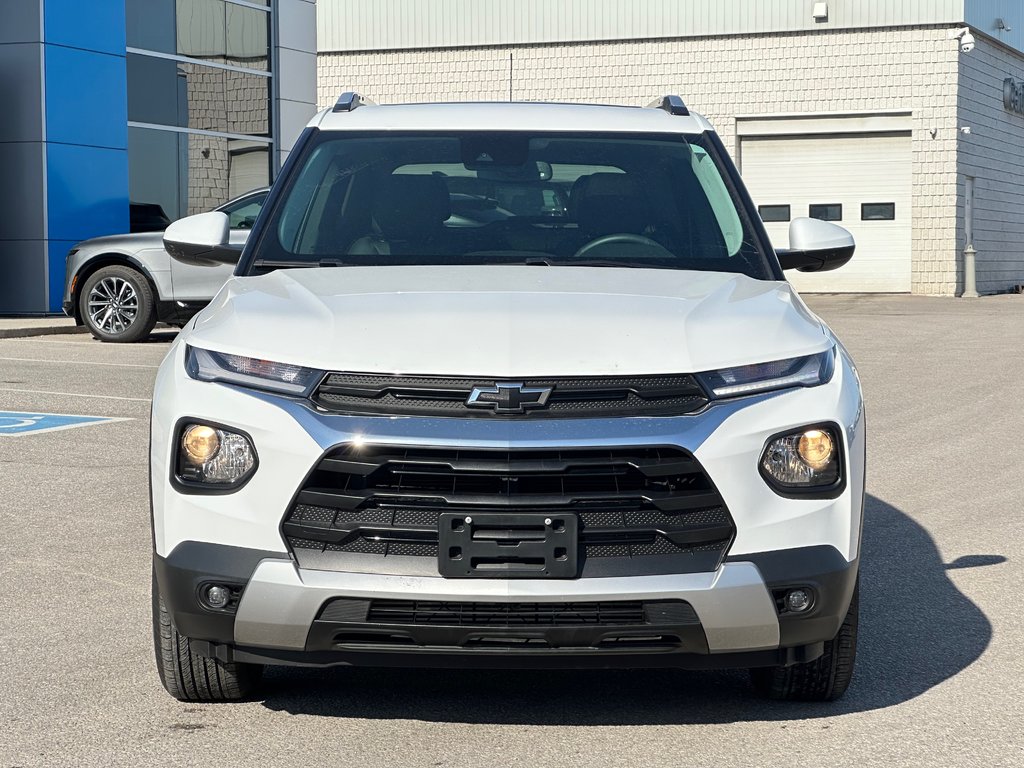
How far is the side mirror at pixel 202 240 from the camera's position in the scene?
17.7 ft

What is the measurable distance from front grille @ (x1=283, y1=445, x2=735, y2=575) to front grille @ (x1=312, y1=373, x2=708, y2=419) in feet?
0.37

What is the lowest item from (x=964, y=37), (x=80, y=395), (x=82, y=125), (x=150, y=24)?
(x=80, y=395)

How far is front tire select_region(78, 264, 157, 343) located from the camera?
16.8 metres

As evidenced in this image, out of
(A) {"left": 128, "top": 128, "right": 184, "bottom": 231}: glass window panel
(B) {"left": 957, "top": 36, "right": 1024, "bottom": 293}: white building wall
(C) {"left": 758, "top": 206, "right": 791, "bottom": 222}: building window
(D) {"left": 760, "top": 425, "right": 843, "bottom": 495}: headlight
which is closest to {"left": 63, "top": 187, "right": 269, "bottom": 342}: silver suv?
(A) {"left": 128, "top": 128, "right": 184, "bottom": 231}: glass window panel

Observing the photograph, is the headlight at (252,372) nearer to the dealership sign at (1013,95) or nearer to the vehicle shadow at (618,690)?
the vehicle shadow at (618,690)

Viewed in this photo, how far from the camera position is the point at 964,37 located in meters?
30.8

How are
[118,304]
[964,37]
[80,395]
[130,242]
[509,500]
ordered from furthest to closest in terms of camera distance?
[964,37] < [118,304] < [130,242] < [80,395] < [509,500]

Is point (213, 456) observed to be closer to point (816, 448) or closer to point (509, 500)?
point (509, 500)

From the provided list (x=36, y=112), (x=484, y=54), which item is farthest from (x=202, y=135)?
(x=484, y=54)

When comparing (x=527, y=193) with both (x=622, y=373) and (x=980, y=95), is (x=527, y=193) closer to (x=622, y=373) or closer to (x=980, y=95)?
(x=622, y=373)

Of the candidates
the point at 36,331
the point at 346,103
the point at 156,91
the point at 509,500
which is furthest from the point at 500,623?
the point at 156,91

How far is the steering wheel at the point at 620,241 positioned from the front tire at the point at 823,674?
144 cm

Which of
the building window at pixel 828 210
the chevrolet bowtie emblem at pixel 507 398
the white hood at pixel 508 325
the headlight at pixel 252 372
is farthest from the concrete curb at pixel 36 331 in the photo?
the building window at pixel 828 210

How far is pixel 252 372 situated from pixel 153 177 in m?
20.1
